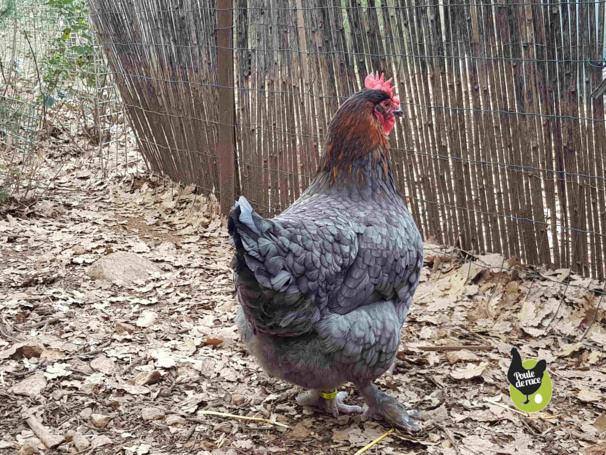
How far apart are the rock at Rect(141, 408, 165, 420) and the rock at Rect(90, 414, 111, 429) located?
187 millimetres

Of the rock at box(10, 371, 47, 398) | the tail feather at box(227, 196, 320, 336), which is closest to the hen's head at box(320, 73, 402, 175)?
the tail feather at box(227, 196, 320, 336)

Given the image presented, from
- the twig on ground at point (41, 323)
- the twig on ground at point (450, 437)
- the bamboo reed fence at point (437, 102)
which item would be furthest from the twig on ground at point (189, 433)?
the bamboo reed fence at point (437, 102)

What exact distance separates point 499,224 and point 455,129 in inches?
32.1

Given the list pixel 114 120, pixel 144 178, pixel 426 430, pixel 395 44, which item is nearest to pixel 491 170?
pixel 395 44

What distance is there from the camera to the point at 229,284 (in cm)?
484

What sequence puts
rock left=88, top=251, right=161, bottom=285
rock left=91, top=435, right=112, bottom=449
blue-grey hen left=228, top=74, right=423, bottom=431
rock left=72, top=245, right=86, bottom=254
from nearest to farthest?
blue-grey hen left=228, top=74, right=423, bottom=431 → rock left=91, top=435, right=112, bottom=449 → rock left=88, top=251, right=161, bottom=285 → rock left=72, top=245, right=86, bottom=254

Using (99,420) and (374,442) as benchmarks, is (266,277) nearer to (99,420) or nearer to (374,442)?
(374,442)

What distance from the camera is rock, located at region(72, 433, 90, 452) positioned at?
2.86 meters

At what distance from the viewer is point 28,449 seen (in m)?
2.77

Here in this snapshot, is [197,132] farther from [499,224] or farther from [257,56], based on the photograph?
[499,224]

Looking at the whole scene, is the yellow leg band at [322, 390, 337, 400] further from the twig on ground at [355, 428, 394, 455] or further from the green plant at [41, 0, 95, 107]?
the green plant at [41, 0, 95, 107]

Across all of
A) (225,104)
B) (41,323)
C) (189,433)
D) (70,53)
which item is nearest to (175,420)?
(189,433)

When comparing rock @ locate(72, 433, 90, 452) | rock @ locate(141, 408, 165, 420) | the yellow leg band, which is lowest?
the yellow leg band

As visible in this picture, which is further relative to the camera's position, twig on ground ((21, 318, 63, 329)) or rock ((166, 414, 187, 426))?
twig on ground ((21, 318, 63, 329))
